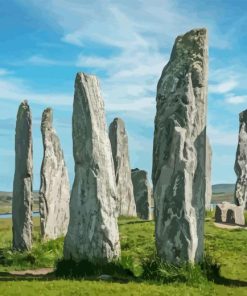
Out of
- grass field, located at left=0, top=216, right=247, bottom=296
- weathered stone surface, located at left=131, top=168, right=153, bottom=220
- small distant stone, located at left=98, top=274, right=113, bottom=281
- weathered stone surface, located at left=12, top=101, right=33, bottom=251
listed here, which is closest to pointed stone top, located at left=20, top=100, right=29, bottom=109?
weathered stone surface, located at left=12, top=101, right=33, bottom=251

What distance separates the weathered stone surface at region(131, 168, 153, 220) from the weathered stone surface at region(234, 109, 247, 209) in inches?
272

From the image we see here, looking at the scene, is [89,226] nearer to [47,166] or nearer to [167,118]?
[167,118]

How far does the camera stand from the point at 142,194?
48219 millimetres

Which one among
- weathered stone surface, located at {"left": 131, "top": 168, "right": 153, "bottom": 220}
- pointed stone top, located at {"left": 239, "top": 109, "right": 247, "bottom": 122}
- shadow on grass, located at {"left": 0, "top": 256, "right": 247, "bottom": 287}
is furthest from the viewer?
weathered stone surface, located at {"left": 131, "top": 168, "right": 153, "bottom": 220}

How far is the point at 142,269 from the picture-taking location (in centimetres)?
2020

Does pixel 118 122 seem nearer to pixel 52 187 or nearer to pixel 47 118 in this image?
pixel 47 118

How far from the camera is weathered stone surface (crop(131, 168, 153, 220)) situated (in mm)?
47562

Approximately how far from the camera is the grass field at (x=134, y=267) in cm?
1734

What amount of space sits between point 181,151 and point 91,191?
3.63 meters

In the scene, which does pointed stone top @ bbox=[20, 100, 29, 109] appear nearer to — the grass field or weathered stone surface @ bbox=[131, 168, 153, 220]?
the grass field

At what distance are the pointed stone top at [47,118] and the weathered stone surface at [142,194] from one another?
16583 millimetres

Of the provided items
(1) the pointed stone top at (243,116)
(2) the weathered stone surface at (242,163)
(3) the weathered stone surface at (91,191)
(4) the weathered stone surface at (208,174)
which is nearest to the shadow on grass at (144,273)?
(3) the weathered stone surface at (91,191)

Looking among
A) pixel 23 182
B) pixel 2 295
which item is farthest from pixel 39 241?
pixel 2 295

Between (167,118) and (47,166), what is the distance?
40.0 feet
